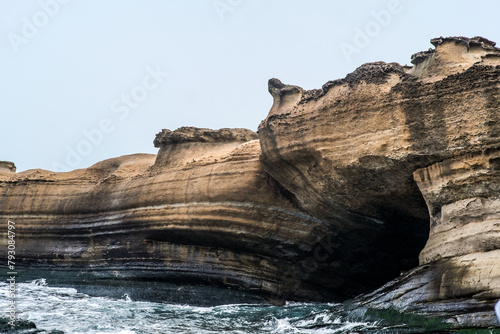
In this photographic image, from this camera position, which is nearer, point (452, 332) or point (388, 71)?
point (452, 332)

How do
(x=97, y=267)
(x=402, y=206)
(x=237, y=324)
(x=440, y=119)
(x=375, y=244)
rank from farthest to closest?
1. (x=97, y=267)
2. (x=375, y=244)
3. (x=402, y=206)
4. (x=237, y=324)
5. (x=440, y=119)

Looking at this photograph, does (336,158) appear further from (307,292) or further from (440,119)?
(307,292)

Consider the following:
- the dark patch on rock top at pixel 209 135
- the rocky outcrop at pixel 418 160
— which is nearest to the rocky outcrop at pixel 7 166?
the dark patch on rock top at pixel 209 135

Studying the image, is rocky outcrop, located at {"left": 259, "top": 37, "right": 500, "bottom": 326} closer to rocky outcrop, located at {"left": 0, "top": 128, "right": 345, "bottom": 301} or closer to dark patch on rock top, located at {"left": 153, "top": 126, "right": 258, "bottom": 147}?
rocky outcrop, located at {"left": 0, "top": 128, "right": 345, "bottom": 301}

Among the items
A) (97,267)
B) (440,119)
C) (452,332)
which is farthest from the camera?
(97,267)

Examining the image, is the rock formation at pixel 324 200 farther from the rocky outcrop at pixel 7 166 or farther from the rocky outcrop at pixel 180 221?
the rocky outcrop at pixel 7 166

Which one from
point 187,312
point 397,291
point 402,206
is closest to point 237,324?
point 187,312

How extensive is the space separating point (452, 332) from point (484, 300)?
0.57 meters

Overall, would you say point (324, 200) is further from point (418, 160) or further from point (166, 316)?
point (166, 316)

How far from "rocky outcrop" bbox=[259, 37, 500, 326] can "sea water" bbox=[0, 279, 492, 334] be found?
561 mm

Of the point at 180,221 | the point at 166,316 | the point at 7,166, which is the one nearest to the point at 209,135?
the point at 180,221

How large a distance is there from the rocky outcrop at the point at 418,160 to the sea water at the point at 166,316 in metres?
0.56

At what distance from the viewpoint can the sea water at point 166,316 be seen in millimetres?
8180

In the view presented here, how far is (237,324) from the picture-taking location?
924cm
